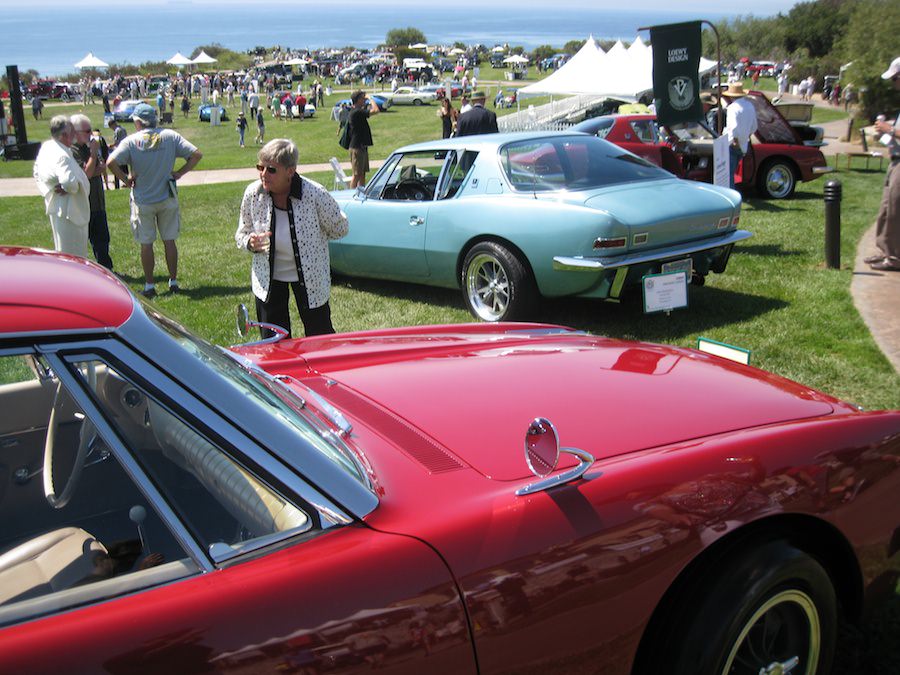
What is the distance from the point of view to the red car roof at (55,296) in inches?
69.8

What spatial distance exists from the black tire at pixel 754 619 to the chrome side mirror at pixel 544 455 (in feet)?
1.58

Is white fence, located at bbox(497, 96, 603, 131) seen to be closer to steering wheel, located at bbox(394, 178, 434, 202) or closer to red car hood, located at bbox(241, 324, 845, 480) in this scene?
steering wheel, located at bbox(394, 178, 434, 202)

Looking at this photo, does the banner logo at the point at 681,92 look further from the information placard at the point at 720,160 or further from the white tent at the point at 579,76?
the white tent at the point at 579,76

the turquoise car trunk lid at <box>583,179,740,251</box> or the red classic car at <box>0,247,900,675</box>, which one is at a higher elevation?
the turquoise car trunk lid at <box>583,179,740,251</box>

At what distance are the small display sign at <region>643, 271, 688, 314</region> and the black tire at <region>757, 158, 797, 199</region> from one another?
762cm

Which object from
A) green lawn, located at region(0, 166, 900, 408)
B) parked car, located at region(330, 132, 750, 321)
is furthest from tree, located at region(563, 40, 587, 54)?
parked car, located at region(330, 132, 750, 321)

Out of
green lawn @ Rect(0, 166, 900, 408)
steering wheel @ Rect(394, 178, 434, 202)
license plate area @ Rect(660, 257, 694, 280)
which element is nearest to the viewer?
green lawn @ Rect(0, 166, 900, 408)

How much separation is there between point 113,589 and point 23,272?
0.80 metres

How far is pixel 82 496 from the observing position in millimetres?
2217

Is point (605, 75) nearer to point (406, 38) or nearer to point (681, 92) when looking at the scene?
point (681, 92)

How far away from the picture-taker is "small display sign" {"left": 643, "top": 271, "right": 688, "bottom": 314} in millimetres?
6523

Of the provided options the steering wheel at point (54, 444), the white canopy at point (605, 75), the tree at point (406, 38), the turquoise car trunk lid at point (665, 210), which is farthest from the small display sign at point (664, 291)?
the tree at point (406, 38)

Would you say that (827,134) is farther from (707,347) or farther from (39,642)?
(39,642)

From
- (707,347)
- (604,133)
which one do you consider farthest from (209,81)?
(707,347)
